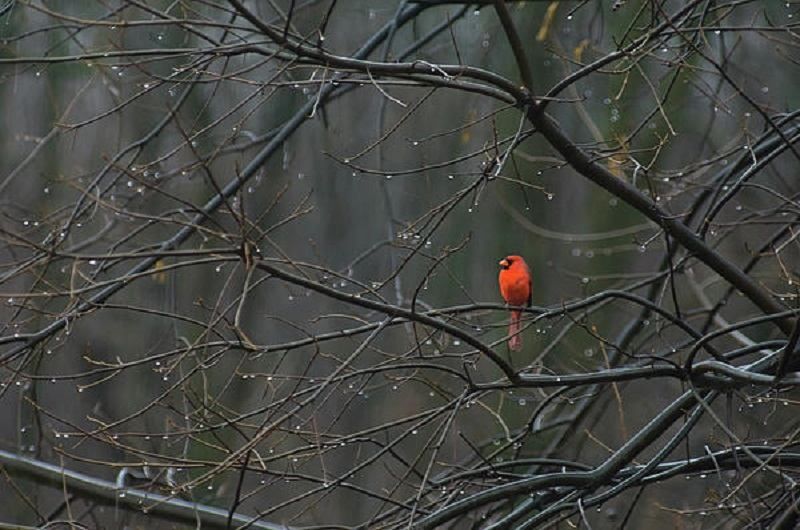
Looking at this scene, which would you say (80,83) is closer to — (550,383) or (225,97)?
(225,97)

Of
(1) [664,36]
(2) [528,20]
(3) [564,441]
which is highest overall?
(2) [528,20]

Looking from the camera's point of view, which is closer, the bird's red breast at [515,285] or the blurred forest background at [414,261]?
the blurred forest background at [414,261]

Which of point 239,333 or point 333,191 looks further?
point 333,191

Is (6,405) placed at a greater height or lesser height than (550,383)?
lesser

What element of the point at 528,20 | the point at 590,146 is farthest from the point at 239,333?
the point at 528,20

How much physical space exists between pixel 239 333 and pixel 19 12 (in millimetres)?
3021

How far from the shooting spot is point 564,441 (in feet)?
18.3

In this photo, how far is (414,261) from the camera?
9.35 m

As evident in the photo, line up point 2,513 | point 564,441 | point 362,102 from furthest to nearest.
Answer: point 362,102
point 2,513
point 564,441

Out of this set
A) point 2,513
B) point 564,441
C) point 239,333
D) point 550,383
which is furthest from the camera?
point 2,513

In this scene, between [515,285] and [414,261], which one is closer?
[515,285]

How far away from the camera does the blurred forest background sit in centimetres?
383

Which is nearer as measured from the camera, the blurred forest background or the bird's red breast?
the blurred forest background

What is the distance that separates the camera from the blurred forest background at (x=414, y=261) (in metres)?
3.83
